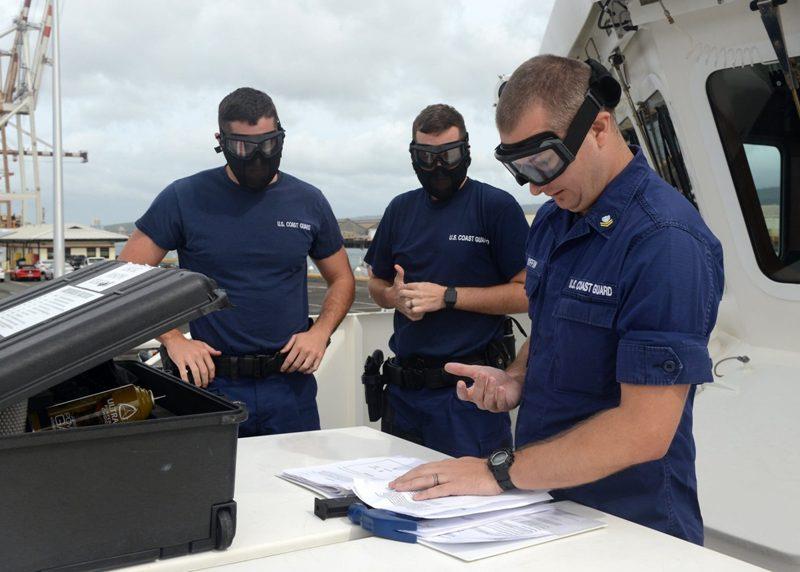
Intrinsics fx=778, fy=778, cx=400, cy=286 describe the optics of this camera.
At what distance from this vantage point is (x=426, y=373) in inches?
115

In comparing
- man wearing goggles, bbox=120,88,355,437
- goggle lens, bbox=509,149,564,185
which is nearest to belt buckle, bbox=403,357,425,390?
man wearing goggles, bbox=120,88,355,437

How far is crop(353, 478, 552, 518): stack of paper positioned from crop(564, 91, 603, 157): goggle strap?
0.71 metres

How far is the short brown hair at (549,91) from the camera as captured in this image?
157cm

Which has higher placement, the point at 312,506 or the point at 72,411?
the point at 72,411

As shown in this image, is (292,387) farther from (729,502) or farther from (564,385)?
(729,502)

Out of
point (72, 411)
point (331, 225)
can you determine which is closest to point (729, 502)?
point (331, 225)

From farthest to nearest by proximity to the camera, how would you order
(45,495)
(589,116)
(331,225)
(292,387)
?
(331,225) < (292,387) < (589,116) < (45,495)

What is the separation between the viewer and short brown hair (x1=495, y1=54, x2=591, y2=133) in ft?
5.15

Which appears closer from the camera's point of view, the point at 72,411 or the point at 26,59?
the point at 72,411

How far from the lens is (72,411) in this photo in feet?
4.75

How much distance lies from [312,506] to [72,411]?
512mm

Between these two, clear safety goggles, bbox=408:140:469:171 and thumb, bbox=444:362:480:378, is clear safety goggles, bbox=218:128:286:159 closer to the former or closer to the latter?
clear safety goggles, bbox=408:140:469:171

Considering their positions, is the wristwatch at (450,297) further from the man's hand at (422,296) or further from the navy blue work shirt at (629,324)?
the navy blue work shirt at (629,324)

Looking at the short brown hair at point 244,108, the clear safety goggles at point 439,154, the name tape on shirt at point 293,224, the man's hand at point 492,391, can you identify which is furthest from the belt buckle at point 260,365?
the man's hand at point 492,391
